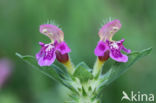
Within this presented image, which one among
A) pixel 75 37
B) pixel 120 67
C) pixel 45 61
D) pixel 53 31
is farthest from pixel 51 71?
pixel 75 37

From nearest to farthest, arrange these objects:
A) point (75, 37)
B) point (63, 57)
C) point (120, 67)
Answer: point (120, 67), point (63, 57), point (75, 37)

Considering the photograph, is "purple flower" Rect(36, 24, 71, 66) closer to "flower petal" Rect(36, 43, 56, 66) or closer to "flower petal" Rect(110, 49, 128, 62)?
"flower petal" Rect(36, 43, 56, 66)

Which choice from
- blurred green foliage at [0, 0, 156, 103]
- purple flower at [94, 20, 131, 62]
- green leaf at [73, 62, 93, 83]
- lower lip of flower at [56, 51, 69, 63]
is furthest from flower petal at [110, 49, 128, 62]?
blurred green foliage at [0, 0, 156, 103]

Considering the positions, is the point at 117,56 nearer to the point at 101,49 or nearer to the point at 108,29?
the point at 101,49

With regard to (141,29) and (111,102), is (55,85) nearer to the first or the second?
(111,102)

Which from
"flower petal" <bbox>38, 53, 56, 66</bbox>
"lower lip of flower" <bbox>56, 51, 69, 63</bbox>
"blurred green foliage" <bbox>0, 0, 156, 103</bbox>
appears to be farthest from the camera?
"blurred green foliage" <bbox>0, 0, 156, 103</bbox>

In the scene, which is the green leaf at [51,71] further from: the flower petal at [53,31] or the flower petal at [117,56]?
the flower petal at [117,56]

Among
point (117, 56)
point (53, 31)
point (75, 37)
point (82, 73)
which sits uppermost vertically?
point (75, 37)
